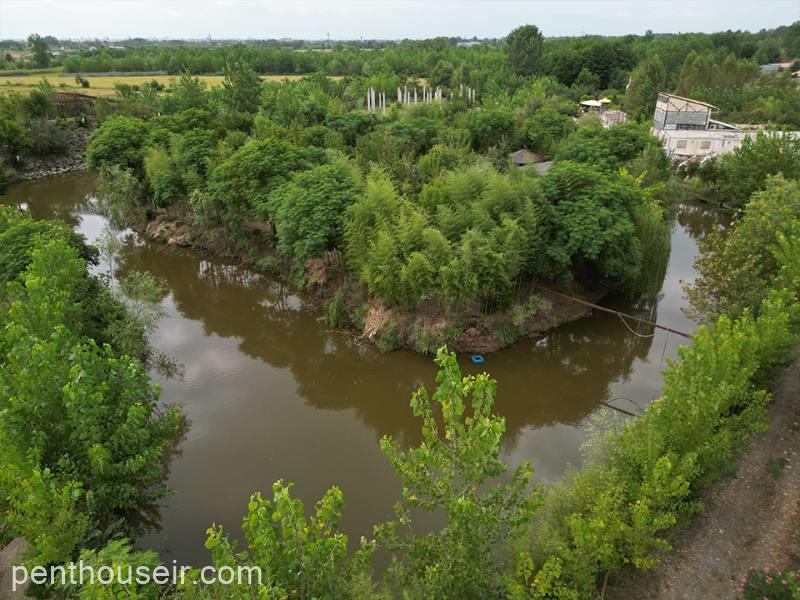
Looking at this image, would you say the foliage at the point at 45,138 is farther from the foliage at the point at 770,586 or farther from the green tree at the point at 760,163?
the foliage at the point at 770,586

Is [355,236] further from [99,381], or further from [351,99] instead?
[351,99]

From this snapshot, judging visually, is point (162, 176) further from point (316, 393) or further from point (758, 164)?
point (758, 164)

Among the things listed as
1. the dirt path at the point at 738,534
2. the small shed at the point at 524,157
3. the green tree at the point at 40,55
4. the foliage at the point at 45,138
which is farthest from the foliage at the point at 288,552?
the green tree at the point at 40,55

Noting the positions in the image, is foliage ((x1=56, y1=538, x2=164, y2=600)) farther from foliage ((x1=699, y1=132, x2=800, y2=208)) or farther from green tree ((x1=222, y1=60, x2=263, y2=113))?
green tree ((x1=222, y1=60, x2=263, y2=113))

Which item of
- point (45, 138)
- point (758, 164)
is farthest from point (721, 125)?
point (45, 138)

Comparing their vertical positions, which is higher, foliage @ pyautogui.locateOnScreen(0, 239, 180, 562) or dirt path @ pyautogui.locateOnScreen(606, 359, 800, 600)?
foliage @ pyautogui.locateOnScreen(0, 239, 180, 562)

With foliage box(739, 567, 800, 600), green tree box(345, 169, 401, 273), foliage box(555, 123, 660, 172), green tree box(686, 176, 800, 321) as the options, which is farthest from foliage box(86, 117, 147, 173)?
foliage box(739, 567, 800, 600)
